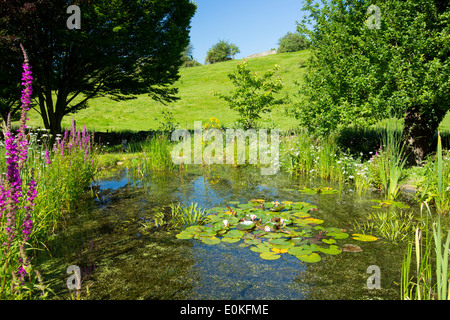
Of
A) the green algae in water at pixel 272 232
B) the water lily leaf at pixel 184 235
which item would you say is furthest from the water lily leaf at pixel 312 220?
the water lily leaf at pixel 184 235

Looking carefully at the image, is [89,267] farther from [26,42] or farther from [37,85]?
[37,85]

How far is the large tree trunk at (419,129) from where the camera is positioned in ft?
23.2

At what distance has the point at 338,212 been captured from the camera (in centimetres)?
499

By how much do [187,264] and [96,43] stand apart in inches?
343

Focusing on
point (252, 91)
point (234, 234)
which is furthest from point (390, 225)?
point (252, 91)

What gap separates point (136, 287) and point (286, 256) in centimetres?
174

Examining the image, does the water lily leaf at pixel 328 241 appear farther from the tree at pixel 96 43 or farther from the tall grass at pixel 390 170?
the tree at pixel 96 43

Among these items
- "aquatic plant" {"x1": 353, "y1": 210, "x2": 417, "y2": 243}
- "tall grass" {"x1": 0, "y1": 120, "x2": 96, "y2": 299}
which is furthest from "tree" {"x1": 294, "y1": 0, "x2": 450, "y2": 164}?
"tall grass" {"x1": 0, "y1": 120, "x2": 96, "y2": 299}

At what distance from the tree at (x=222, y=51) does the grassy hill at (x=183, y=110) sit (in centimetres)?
2298

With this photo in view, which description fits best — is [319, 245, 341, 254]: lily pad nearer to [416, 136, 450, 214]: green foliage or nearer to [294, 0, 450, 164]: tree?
[416, 136, 450, 214]: green foliage

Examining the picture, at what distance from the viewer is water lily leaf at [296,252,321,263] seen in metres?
3.37

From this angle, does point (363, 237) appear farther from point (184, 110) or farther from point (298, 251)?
point (184, 110)

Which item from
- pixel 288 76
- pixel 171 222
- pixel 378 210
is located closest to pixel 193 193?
pixel 171 222

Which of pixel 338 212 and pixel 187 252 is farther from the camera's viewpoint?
pixel 338 212
